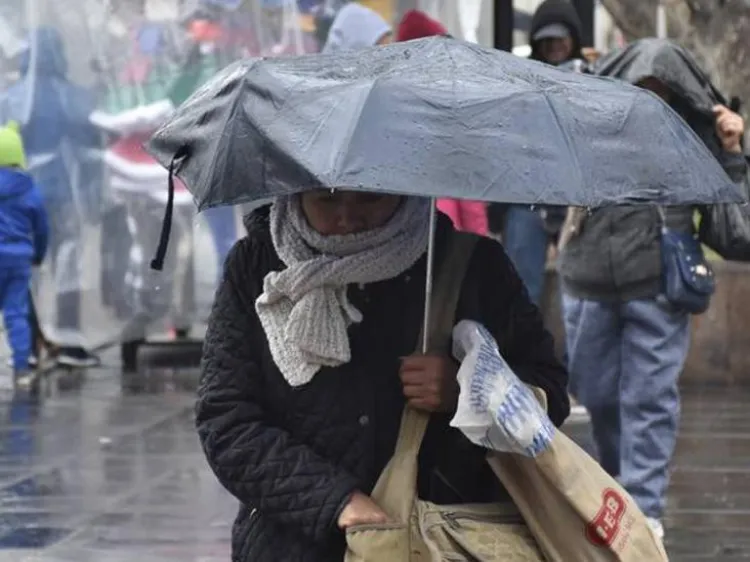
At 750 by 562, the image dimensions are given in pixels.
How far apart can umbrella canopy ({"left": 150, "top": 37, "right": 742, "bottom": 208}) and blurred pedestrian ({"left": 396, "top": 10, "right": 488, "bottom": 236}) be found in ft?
14.3

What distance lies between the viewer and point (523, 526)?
3.26 m

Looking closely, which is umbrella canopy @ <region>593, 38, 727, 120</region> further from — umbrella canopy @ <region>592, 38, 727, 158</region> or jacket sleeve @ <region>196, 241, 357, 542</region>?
jacket sleeve @ <region>196, 241, 357, 542</region>

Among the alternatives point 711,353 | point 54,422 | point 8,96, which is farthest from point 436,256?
point 8,96

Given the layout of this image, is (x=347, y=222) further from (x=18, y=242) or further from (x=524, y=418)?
(x=18, y=242)

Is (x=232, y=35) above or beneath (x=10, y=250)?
above

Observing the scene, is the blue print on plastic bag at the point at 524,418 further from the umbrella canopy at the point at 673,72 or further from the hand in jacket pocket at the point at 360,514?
the umbrella canopy at the point at 673,72

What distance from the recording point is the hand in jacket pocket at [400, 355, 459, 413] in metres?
3.29

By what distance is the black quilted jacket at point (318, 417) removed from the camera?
3.30 meters

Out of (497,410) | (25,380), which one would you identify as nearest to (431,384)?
(497,410)

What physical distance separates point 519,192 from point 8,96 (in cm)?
864

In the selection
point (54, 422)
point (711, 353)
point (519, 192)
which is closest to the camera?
point (519, 192)

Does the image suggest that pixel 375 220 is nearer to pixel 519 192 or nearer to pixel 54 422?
pixel 519 192

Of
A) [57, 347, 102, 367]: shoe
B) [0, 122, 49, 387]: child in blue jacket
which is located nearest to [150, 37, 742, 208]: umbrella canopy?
[0, 122, 49, 387]: child in blue jacket

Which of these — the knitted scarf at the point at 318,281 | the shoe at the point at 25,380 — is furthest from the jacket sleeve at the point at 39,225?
the knitted scarf at the point at 318,281
